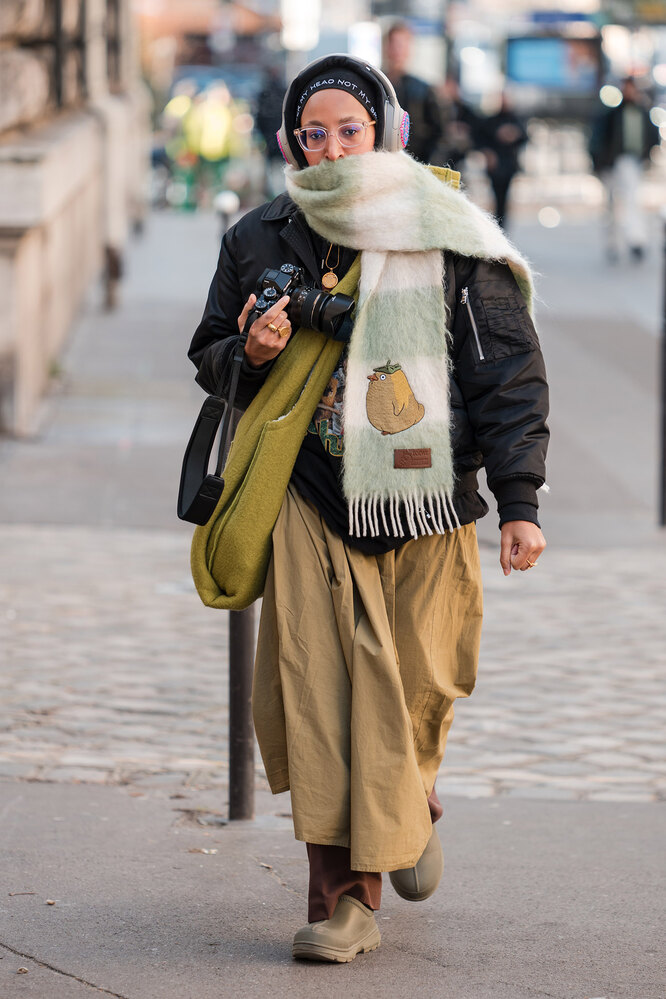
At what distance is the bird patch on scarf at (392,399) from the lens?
3840 mm

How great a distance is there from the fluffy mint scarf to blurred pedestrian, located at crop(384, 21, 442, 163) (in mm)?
10377

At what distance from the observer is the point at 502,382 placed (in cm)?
384

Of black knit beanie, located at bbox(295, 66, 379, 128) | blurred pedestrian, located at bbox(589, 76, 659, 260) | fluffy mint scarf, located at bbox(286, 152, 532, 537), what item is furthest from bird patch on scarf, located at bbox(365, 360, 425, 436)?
blurred pedestrian, located at bbox(589, 76, 659, 260)

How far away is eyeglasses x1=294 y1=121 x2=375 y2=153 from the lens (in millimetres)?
3863

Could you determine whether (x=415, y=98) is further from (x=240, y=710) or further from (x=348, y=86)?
(x=348, y=86)

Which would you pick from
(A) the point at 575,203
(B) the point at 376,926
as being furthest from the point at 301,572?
(A) the point at 575,203

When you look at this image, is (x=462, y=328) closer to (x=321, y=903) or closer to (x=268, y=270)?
(x=268, y=270)

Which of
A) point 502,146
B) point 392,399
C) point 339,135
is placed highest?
point 339,135

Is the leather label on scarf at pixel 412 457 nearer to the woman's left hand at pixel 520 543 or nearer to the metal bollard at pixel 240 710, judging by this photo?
the woman's left hand at pixel 520 543

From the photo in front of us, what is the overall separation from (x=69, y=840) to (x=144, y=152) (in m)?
23.2

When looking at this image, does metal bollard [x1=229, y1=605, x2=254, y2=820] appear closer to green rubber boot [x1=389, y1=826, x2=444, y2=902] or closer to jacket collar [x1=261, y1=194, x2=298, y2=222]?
green rubber boot [x1=389, y1=826, x2=444, y2=902]

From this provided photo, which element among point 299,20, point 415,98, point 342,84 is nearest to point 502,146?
point 415,98

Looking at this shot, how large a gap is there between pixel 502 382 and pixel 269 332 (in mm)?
504

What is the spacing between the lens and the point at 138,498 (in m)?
9.19
